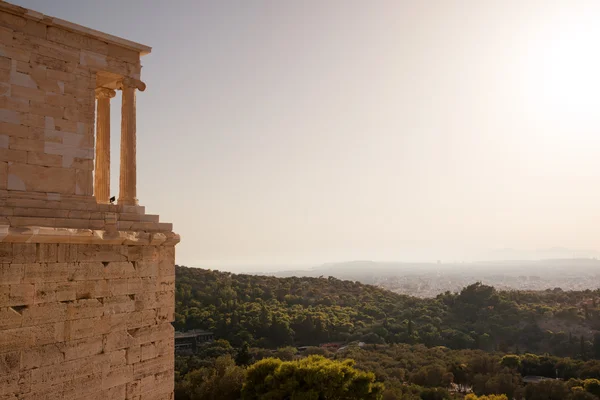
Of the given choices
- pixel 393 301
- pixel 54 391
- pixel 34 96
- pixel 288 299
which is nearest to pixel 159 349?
pixel 54 391

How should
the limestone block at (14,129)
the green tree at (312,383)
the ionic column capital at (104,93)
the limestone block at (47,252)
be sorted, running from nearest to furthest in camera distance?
the limestone block at (47,252), the limestone block at (14,129), the ionic column capital at (104,93), the green tree at (312,383)

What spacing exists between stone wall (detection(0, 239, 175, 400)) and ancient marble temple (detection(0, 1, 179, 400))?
0.02 metres

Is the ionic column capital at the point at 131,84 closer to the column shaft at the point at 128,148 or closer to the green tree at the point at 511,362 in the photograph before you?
the column shaft at the point at 128,148

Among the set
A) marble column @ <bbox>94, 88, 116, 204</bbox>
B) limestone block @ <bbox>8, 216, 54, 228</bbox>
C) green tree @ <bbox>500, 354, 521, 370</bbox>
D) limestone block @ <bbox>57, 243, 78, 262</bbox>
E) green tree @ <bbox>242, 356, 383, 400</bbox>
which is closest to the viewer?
limestone block @ <bbox>8, 216, 54, 228</bbox>

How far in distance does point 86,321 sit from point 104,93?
4734 millimetres

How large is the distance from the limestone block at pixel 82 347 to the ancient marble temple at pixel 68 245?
16mm

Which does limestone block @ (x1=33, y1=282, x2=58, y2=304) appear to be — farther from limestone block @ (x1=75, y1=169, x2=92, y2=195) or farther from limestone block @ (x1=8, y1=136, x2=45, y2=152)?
limestone block @ (x1=8, y1=136, x2=45, y2=152)

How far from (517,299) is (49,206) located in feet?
181

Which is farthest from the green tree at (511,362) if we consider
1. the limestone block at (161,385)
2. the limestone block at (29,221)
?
the limestone block at (29,221)

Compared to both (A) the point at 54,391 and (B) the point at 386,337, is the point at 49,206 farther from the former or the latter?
(B) the point at 386,337

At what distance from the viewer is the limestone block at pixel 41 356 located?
6.66 metres

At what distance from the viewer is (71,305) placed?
7.14 meters

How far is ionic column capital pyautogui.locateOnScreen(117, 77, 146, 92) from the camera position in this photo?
29.3 ft

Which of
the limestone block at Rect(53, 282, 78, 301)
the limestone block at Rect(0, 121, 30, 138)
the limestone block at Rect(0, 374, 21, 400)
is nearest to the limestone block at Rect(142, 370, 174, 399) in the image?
the limestone block at Rect(0, 374, 21, 400)
